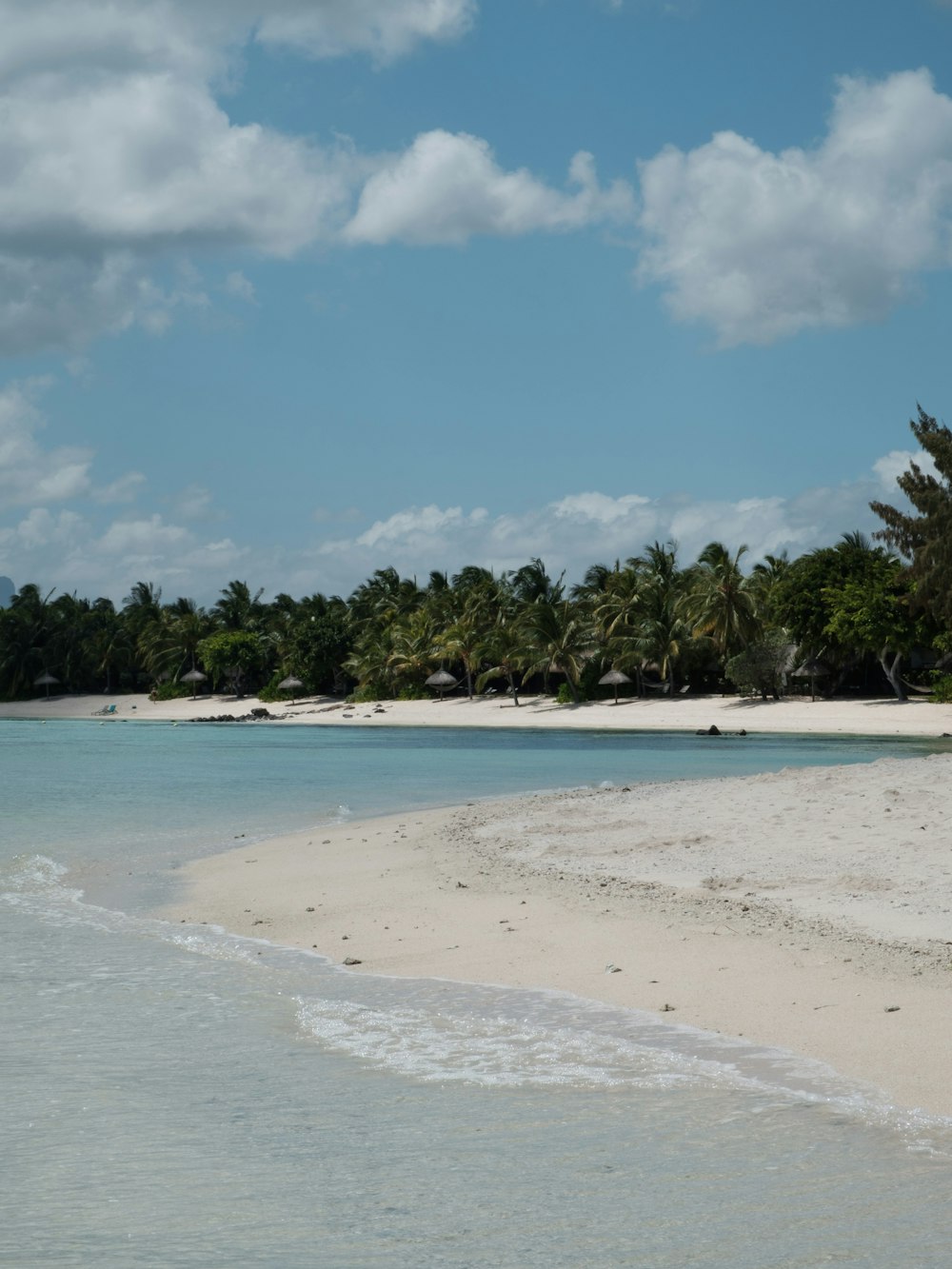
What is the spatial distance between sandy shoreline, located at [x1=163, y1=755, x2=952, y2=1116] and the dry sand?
0.10 ft

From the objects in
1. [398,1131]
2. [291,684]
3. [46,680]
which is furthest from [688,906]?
[46,680]

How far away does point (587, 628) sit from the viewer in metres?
74.7

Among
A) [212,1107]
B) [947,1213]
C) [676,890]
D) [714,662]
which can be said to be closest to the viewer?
[947,1213]

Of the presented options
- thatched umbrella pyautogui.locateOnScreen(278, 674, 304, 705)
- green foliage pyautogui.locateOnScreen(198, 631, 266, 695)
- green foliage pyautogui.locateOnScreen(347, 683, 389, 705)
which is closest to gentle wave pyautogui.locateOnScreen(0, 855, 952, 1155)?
green foliage pyautogui.locateOnScreen(347, 683, 389, 705)

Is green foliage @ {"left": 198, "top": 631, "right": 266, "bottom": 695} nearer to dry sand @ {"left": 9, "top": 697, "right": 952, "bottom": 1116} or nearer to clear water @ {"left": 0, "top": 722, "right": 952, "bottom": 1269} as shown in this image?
dry sand @ {"left": 9, "top": 697, "right": 952, "bottom": 1116}

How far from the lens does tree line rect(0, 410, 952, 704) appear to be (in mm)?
59000

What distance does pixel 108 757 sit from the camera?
4847 centimetres

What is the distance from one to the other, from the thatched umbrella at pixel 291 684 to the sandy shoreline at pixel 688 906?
74857 millimetres

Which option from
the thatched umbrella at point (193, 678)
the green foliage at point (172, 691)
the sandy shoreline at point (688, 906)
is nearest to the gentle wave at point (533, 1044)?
the sandy shoreline at point (688, 906)

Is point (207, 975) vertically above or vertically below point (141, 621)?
below

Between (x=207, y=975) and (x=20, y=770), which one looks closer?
(x=207, y=975)

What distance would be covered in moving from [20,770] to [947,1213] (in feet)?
128

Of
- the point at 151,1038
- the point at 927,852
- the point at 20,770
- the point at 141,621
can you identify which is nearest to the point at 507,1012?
the point at 151,1038

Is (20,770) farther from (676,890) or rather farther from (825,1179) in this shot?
(825,1179)
